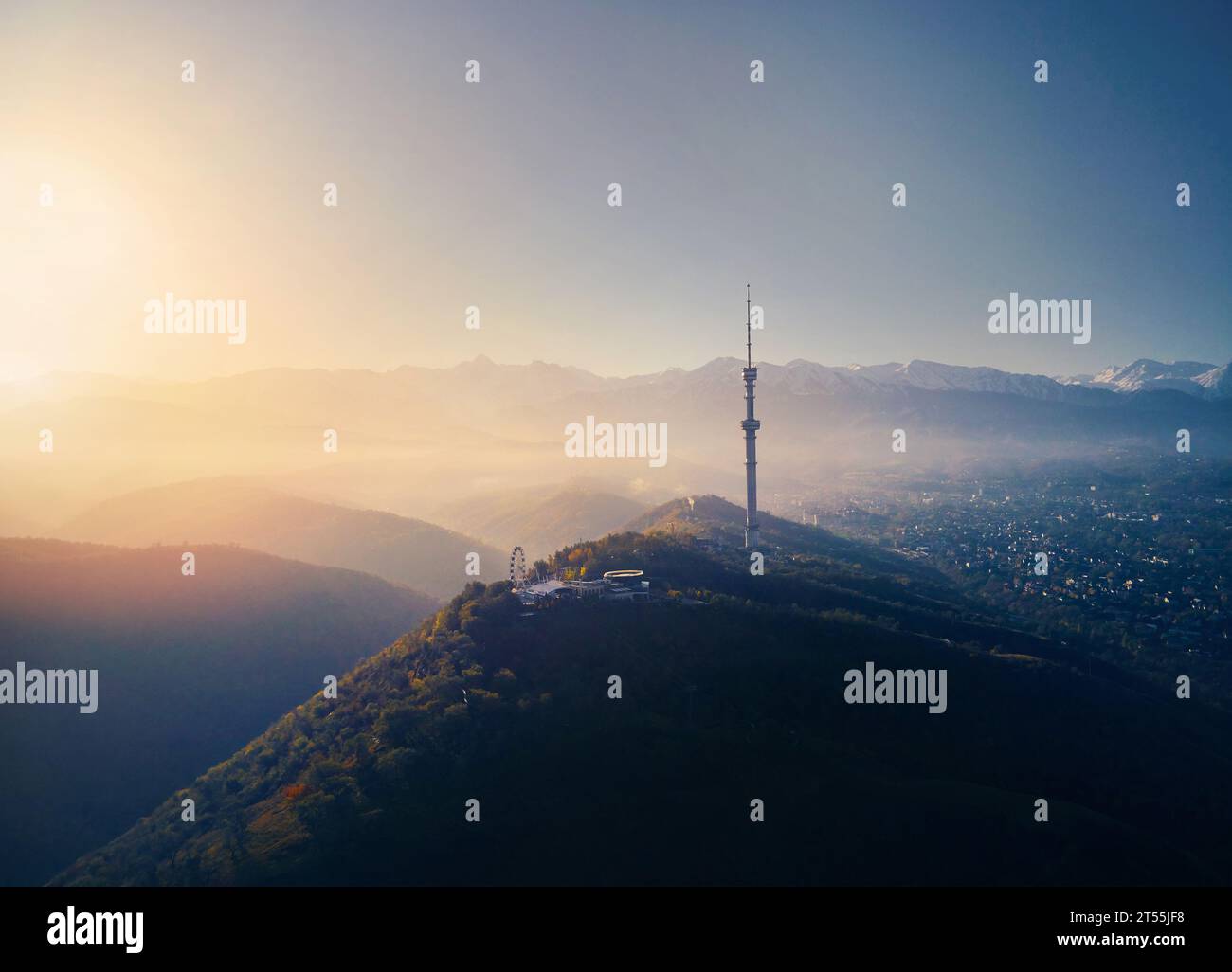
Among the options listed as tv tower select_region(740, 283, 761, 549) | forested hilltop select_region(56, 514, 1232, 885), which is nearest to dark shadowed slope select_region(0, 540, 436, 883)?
forested hilltop select_region(56, 514, 1232, 885)

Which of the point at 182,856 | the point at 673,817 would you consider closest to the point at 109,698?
the point at 182,856

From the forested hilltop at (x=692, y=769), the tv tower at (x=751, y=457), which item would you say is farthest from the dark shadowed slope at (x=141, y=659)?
the tv tower at (x=751, y=457)

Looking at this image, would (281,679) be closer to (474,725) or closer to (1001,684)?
(474,725)

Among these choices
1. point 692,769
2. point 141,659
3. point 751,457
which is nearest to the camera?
point 692,769

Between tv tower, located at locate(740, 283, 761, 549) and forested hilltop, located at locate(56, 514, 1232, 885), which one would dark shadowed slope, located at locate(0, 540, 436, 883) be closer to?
forested hilltop, located at locate(56, 514, 1232, 885)

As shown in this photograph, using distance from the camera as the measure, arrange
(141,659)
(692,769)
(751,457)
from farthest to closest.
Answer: (751,457), (141,659), (692,769)

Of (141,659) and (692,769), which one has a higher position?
(141,659)

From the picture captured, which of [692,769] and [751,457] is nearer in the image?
[692,769]
